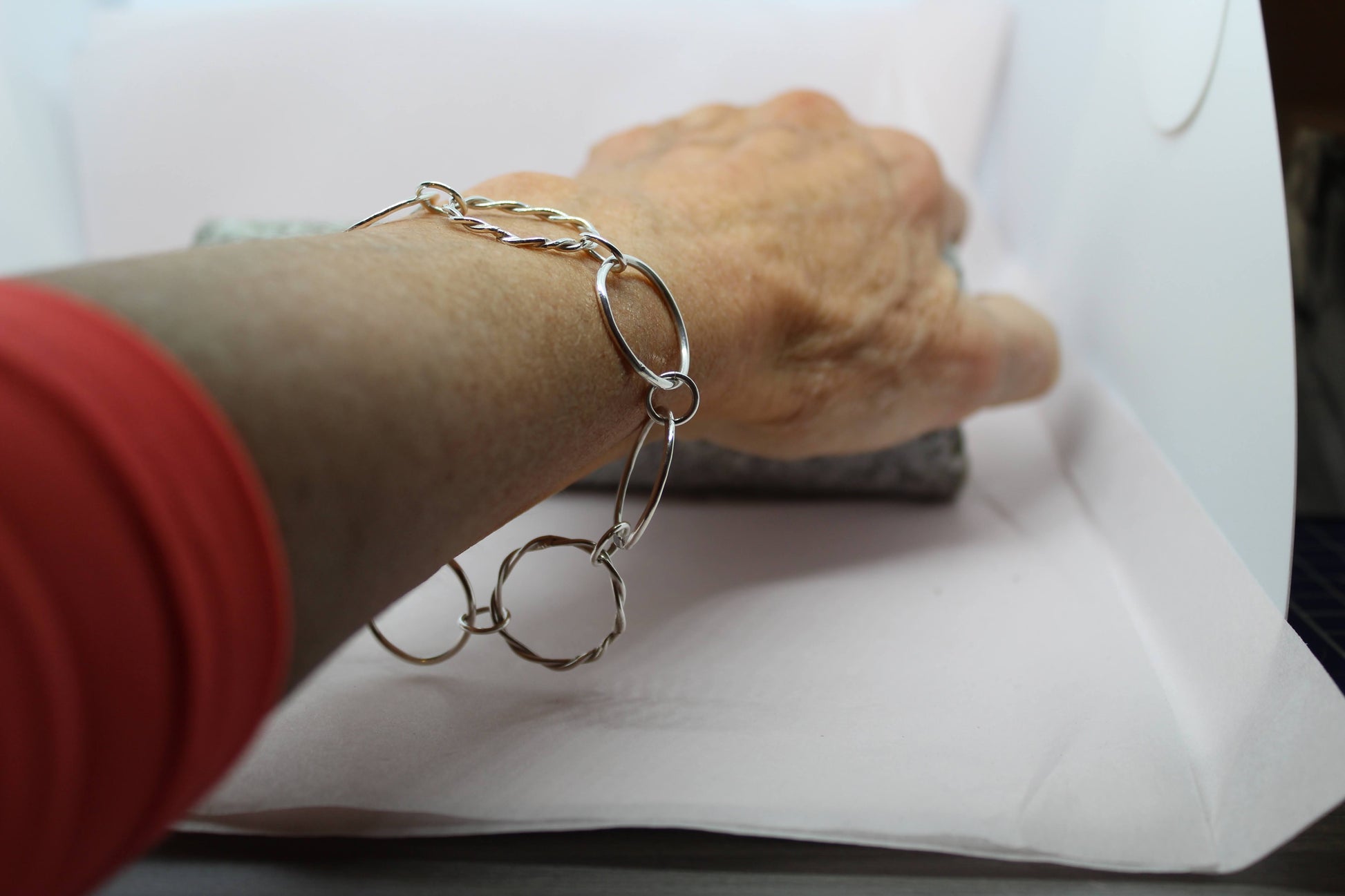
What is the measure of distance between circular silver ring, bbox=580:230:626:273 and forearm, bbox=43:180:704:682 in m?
0.04

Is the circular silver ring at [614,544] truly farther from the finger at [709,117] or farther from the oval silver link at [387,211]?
the finger at [709,117]

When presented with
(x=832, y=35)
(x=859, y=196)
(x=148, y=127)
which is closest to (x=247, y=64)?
(x=148, y=127)

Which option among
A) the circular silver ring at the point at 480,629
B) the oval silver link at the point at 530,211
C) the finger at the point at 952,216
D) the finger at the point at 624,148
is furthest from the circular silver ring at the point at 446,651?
the finger at the point at 952,216

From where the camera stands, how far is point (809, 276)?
77cm

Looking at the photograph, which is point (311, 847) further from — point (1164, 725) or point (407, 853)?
point (1164, 725)

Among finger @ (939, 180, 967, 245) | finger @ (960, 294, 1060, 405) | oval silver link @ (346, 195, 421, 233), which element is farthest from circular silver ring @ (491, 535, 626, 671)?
finger @ (939, 180, 967, 245)

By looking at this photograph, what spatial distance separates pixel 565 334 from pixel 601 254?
0.09 meters

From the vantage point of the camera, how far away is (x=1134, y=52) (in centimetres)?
98

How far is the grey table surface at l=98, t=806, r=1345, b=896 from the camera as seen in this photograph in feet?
1.70

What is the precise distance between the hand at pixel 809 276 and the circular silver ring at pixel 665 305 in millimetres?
45

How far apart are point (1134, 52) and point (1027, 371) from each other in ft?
1.11

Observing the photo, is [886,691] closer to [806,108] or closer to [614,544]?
[614,544]

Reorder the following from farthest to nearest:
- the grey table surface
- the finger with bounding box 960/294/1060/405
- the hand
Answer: the finger with bounding box 960/294/1060/405 → the hand → the grey table surface

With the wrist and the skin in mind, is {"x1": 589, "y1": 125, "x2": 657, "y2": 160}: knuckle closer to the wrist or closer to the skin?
the skin
